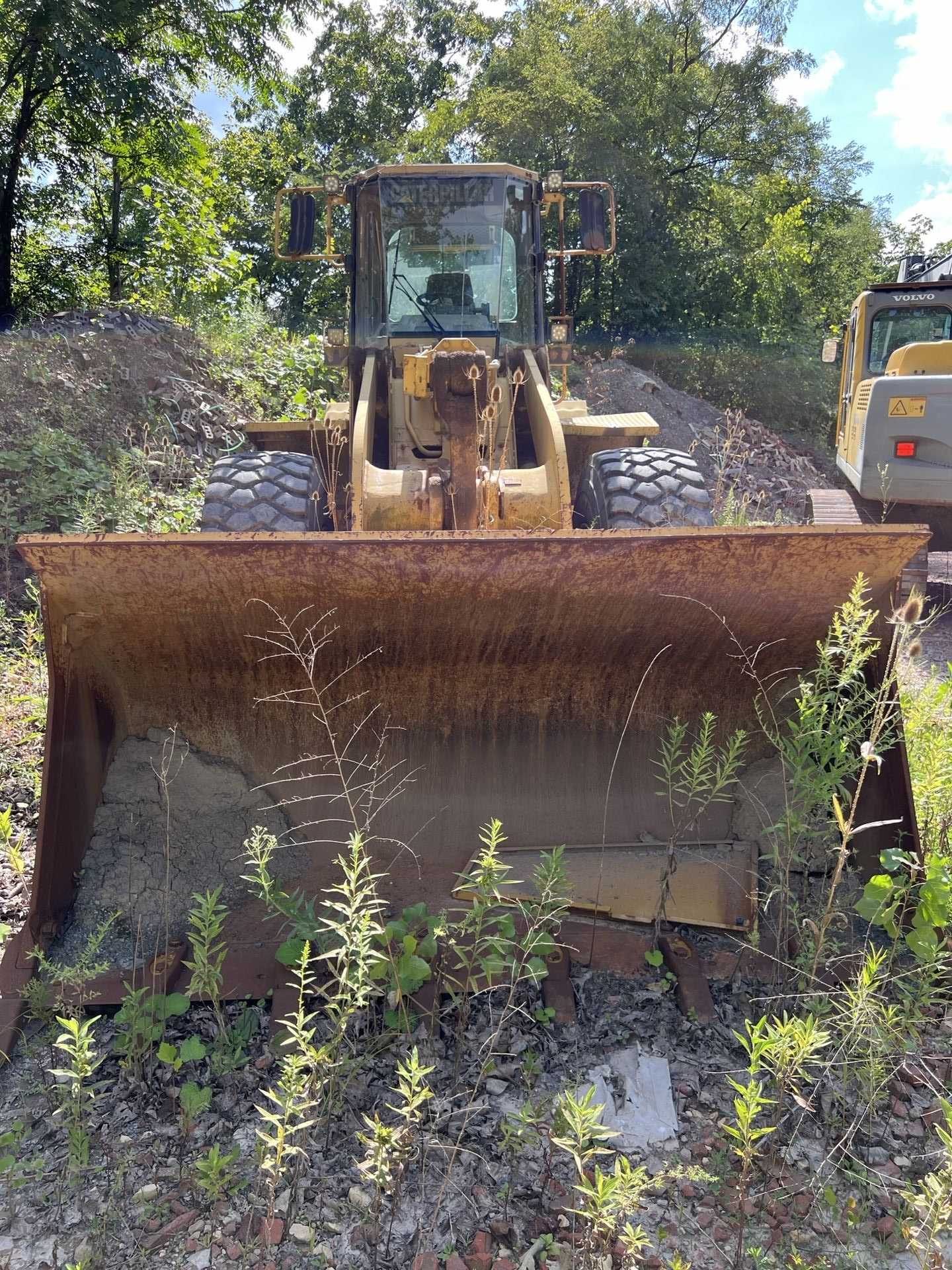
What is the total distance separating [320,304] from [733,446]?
10.9 m

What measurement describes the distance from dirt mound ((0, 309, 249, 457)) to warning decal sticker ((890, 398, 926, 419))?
5.38 metres

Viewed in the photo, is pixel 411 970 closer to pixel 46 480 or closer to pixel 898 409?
pixel 46 480

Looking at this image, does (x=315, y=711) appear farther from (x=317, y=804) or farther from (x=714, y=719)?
(x=714, y=719)

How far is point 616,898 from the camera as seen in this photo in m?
2.80

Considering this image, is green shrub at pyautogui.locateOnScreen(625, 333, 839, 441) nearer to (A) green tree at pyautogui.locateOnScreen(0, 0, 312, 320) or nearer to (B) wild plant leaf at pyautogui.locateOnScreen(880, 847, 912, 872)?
(A) green tree at pyautogui.locateOnScreen(0, 0, 312, 320)

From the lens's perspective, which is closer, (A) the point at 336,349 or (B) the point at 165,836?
(B) the point at 165,836

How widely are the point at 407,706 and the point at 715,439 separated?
509 inches

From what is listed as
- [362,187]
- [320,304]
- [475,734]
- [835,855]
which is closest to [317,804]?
[475,734]

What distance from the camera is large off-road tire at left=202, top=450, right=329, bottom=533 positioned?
3770 mm

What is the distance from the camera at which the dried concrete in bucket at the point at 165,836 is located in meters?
2.71

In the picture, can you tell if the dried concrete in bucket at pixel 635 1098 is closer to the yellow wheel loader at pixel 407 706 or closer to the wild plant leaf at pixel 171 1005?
the yellow wheel loader at pixel 407 706

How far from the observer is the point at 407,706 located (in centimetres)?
294

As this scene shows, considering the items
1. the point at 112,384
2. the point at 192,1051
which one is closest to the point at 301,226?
the point at 192,1051

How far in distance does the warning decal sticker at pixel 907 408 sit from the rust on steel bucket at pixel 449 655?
4962 mm
